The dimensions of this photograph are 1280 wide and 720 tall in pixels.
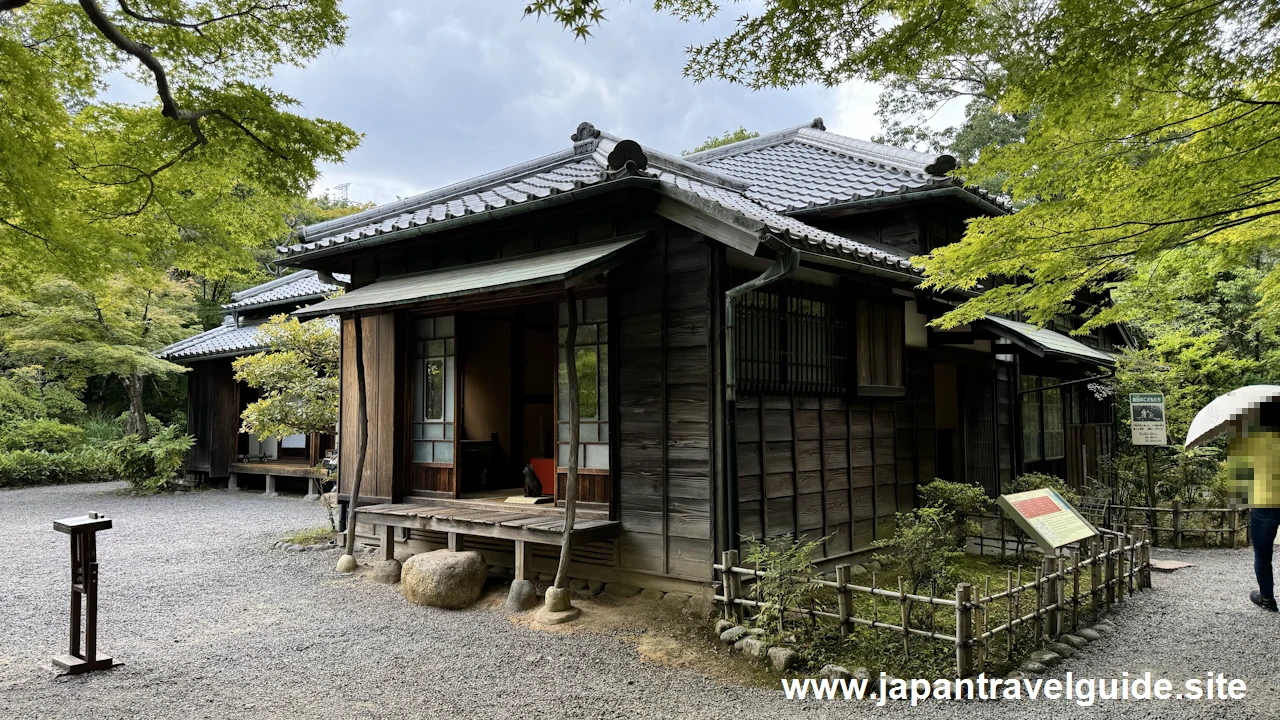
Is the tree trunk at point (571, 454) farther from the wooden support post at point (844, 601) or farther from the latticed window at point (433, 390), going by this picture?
the latticed window at point (433, 390)

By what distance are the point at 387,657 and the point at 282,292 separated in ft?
51.0

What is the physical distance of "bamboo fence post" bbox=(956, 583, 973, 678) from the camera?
498 centimetres

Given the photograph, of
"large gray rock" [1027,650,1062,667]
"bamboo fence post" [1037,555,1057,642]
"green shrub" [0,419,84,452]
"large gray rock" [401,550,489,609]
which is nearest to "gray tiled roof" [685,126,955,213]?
"bamboo fence post" [1037,555,1057,642]

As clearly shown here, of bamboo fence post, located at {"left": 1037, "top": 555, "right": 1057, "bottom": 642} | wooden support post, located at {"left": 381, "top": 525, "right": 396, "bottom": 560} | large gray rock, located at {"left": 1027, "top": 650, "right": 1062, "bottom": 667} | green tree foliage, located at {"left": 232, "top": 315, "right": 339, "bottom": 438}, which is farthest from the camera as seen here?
green tree foliage, located at {"left": 232, "top": 315, "right": 339, "bottom": 438}

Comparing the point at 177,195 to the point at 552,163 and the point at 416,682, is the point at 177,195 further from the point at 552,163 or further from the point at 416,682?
the point at 416,682

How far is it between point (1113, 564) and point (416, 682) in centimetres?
635

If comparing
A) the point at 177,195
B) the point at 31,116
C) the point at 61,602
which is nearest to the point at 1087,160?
the point at 31,116

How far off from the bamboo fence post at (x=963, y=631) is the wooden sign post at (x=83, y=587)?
→ 6.21m

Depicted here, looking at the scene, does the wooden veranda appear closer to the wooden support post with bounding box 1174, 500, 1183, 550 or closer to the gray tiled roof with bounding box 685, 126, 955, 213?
the gray tiled roof with bounding box 685, 126, 955, 213

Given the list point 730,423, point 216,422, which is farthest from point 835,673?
point 216,422

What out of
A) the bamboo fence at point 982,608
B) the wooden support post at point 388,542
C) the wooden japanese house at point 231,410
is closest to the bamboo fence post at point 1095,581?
the bamboo fence at point 982,608

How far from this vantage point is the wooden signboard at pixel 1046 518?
7.16 m

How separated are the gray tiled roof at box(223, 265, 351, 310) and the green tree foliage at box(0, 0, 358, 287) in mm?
10108

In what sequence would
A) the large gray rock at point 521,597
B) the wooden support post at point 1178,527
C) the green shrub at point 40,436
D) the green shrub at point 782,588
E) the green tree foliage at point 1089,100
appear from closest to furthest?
the green tree foliage at point 1089,100 → the green shrub at point 782,588 → the large gray rock at point 521,597 → the wooden support post at point 1178,527 → the green shrub at point 40,436
